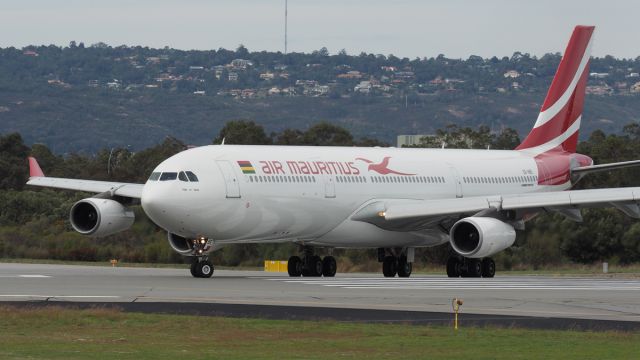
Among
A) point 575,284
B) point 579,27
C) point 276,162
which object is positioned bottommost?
point 575,284

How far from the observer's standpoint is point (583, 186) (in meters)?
83.6

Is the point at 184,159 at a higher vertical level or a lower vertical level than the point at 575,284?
higher

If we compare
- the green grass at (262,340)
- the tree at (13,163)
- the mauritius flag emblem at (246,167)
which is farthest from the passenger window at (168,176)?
the tree at (13,163)

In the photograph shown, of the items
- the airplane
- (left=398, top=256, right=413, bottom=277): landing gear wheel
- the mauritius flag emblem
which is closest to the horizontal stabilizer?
the airplane

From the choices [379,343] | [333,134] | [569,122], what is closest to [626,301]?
[379,343]

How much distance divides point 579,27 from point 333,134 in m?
64.4

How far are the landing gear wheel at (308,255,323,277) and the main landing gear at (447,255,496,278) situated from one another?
4057 mm

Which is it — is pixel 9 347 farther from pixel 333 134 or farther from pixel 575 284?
pixel 333 134

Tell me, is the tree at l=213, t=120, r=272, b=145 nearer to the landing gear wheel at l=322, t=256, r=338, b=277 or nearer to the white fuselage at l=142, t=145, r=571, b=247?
the white fuselage at l=142, t=145, r=571, b=247

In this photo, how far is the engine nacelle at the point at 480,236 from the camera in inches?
1658

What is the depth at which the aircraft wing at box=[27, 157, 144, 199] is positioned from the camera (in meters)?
44.0

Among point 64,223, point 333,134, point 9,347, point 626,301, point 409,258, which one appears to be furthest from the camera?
point 333,134

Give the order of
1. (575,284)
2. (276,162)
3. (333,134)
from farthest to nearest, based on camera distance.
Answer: (333,134)
(276,162)
(575,284)

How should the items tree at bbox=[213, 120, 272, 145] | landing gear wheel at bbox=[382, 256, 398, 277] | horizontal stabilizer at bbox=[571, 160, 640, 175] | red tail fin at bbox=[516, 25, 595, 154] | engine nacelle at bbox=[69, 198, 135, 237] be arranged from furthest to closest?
1. tree at bbox=[213, 120, 272, 145]
2. red tail fin at bbox=[516, 25, 595, 154]
3. landing gear wheel at bbox=[382, 256, 398, 277]
4. horizontal stabilizer at bbox=[571, 160, 640, 175]
5. engine nacelle at bbox=[69, 198, 135, 237]
